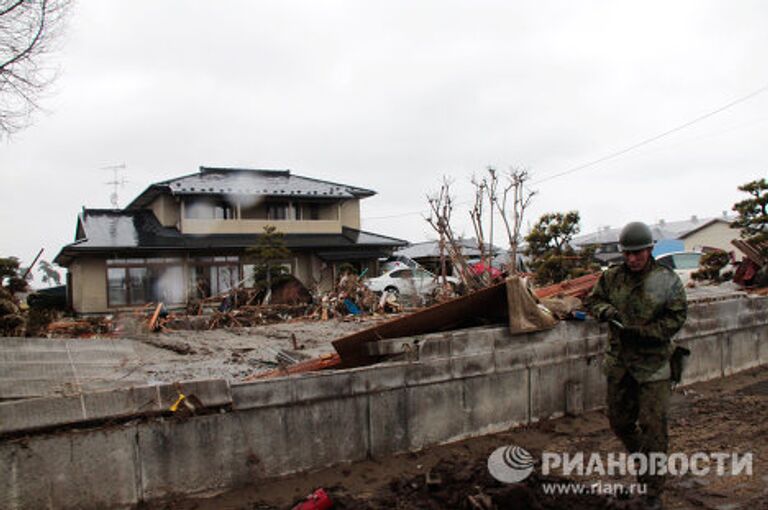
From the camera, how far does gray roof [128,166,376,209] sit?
Answer: 909 inches

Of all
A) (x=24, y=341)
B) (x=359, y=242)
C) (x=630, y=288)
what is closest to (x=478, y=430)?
(x=630, y=288)

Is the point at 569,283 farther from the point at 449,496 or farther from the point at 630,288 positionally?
the point at 449,496

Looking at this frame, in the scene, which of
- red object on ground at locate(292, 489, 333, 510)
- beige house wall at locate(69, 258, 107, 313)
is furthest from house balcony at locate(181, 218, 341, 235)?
red object on ground at locate(292, 489, 333, 510)

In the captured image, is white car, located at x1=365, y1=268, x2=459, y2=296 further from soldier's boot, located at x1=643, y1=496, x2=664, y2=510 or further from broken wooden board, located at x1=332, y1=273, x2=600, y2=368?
soldier's boot, located at x1=643, y1=496, x2=664, y2=510

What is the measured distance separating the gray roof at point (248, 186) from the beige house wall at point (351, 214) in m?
0.62

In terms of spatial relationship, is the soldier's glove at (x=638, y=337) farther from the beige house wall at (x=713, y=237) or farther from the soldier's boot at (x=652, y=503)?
the beige house wall at (x=713, y=237)

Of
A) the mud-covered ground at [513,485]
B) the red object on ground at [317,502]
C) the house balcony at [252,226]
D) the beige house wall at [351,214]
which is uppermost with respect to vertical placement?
the beige house wall at [351,214]

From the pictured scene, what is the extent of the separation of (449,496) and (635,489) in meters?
1.31

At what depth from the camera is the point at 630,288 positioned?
384 centimetres

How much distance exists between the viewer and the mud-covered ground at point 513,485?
3.54 m

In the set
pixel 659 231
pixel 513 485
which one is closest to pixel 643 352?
pixel 513 485

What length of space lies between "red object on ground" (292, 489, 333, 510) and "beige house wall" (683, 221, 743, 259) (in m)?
36.5

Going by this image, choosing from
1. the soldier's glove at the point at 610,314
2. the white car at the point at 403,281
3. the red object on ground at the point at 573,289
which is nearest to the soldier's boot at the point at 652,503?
the soldier's glove at the point at 610,314

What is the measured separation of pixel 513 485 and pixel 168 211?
75.7 ft
